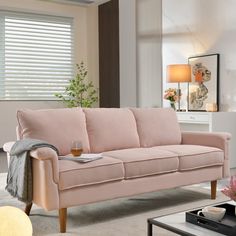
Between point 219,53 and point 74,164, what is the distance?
3428mm

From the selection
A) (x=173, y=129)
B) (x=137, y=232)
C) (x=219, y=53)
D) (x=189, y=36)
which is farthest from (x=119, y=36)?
(x=137, y=232)

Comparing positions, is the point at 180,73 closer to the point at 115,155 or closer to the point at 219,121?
the point at 219,121

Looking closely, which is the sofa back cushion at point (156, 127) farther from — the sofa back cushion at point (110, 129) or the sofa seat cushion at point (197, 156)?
the sofa seat cushion at point (197, 156)

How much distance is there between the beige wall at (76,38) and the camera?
5956 millimetres

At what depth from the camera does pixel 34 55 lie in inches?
242

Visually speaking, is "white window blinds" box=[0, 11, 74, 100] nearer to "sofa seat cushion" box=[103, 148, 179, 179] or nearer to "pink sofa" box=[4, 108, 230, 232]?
"pink sofa" box=[4, 108, 230, 232]

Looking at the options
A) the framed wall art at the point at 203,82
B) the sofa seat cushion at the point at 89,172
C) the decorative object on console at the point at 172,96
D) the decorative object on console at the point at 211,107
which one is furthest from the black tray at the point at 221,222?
the decorative object on console at the point at 172,96

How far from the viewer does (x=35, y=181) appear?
2441 mm

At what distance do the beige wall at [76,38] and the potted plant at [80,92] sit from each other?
5.8 inches

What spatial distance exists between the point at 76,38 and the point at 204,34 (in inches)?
94.3

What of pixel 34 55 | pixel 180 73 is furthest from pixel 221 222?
pixel 34 55

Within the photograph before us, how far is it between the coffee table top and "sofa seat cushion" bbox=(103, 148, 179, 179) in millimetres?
908

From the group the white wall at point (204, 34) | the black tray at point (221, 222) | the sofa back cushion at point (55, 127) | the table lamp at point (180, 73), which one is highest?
the white wall at point (204, 34)

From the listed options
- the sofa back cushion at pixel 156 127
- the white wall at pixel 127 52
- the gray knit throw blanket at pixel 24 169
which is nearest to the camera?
the gray knit throw blanket at pixel 24 169
